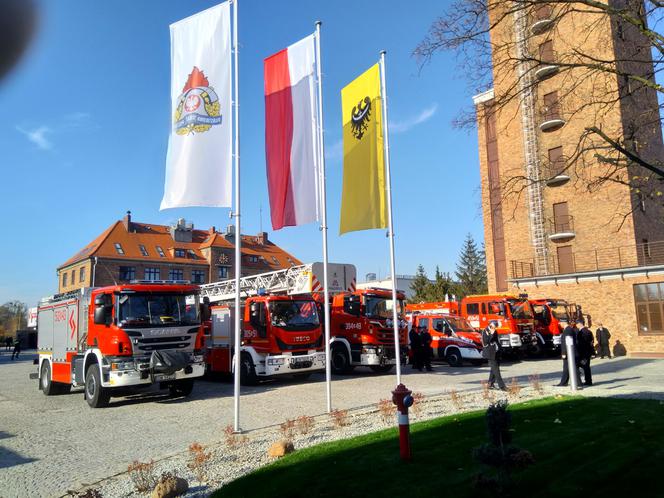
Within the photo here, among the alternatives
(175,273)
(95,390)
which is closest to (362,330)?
(95,390)

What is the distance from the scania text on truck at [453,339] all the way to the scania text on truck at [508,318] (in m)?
1.19

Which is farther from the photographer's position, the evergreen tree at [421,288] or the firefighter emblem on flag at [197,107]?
the evergreen tree at [421,288]

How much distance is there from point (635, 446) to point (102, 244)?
61.6m

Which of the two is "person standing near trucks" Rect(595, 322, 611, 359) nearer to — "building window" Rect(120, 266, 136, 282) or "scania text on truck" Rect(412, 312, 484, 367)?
"scania text on truck" Rect(412, 312, 484, 367)

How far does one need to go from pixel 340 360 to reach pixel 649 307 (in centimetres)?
1736

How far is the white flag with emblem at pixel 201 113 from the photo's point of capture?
31.8 feet

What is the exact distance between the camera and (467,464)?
604 cm

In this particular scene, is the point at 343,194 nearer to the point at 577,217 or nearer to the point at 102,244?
the point at 577,217

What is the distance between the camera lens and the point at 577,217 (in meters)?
32.9

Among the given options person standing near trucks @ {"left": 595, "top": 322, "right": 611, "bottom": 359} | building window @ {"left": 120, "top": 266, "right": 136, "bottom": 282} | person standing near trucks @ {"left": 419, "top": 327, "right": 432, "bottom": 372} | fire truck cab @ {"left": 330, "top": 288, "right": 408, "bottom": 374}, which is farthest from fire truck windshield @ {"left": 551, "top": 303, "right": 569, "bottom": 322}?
building window @ {"left": 120, "top": 266, "right": 136, "bottom": 282}

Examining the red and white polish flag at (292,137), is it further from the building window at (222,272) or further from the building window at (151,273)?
the building window at (222,272)

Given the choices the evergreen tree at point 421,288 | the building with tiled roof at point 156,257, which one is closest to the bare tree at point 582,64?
the evergreen tree at point 421,288

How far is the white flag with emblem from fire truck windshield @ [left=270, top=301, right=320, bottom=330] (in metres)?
7.24

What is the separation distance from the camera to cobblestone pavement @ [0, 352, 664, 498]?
746 cm
